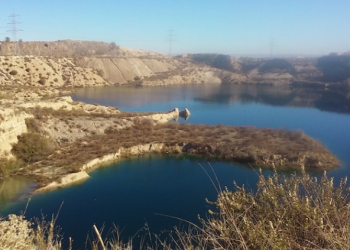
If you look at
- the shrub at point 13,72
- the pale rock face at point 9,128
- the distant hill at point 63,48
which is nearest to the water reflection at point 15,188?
the pale rock face at point 9,128

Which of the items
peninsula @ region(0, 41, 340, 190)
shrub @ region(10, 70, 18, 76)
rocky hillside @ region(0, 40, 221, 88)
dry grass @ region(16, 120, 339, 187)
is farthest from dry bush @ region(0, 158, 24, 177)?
shrub @ region(10, 70, 18, 76)

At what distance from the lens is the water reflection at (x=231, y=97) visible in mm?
41531

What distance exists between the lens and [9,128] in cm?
1816

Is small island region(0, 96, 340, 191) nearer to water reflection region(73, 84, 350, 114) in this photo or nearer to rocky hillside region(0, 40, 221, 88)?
water reflection region(73, 84, 350, 114)

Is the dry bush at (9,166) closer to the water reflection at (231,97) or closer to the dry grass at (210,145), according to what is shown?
the dry grass at (210,145)

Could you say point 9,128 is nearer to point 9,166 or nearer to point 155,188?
point 9,166

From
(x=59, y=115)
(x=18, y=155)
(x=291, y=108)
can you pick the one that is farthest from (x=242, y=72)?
(x=18, y=155)

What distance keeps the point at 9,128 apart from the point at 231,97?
3686cm

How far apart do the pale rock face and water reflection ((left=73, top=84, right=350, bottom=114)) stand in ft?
59.2

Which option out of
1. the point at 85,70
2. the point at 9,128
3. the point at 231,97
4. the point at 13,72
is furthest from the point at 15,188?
the point at 85,70

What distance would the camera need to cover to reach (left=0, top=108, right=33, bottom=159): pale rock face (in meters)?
17.5

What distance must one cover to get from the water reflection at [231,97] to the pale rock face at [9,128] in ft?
59.2

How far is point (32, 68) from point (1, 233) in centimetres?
4803

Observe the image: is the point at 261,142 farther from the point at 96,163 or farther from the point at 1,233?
the point at 1,233
